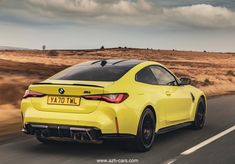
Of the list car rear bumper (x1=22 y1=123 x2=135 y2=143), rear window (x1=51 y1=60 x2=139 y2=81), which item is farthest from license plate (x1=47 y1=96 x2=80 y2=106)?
rear window (x1=51 y1=60 x2=139 y2=81)

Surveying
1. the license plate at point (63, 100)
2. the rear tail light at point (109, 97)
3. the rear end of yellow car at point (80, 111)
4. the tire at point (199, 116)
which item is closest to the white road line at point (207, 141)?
the tire at point (199, 116)

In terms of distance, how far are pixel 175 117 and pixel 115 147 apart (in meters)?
1.49

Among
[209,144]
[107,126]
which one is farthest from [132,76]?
[209,144]

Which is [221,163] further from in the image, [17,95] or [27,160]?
[17,95]

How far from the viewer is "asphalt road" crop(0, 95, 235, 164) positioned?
7.95 m

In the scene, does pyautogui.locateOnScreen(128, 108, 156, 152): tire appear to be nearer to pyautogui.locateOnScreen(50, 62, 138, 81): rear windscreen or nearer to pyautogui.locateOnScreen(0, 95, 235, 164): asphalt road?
pyautogui.locateOnScreen(0, 95, 235, 164): asphalt road

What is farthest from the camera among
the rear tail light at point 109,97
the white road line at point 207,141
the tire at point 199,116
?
the tire at point 199,116

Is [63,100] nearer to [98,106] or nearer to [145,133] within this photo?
[98,106]

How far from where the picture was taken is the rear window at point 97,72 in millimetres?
8672

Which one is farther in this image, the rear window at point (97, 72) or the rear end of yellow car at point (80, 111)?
the rear window at point (97, 72)

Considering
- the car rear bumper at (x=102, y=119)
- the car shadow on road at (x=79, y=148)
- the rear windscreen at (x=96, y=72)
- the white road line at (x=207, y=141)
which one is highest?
the rear windscreen at (x=96, y=72)

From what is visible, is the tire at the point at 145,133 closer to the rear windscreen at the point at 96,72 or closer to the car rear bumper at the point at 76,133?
the car rear bumper at the point at 76,133

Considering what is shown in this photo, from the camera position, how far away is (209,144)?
31.7ft

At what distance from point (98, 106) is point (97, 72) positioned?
106 centimetres
